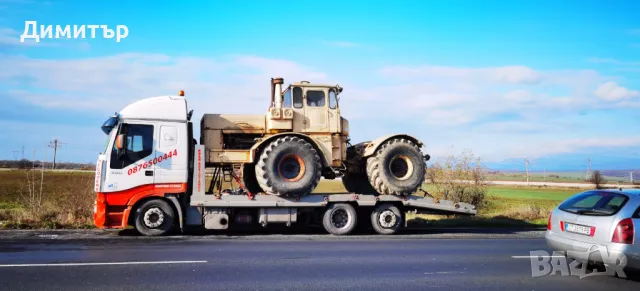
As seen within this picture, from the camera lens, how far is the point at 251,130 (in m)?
13.9

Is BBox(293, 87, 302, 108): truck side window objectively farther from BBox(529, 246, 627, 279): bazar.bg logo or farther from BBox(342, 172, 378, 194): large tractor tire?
BBox(529, 246, 627, 279): bazar.bg logo

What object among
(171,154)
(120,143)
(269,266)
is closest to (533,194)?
(171,154)

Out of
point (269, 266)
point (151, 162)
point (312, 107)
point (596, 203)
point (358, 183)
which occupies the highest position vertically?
point (312, 107)

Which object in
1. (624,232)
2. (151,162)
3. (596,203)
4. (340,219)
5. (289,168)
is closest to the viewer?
(624,232)

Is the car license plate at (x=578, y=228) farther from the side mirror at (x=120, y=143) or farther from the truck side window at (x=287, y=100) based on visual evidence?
the side mirror at (x=120, y=143)

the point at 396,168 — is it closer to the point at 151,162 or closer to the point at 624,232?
the point at 151,162

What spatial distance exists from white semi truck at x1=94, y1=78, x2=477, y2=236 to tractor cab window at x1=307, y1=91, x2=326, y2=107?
27 millimetres

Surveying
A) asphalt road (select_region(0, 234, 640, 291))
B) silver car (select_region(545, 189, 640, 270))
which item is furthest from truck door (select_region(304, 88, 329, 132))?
silver car (select_region(545, 189, 640, 270))

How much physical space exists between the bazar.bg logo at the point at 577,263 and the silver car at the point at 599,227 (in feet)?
0.04

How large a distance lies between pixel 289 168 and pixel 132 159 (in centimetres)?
381

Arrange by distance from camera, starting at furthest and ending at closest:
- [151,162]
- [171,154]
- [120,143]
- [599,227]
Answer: [171,154] < [151,162] < [120,143] < [599,227]

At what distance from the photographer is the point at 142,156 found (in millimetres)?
12742

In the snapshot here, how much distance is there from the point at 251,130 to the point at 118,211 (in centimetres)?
384

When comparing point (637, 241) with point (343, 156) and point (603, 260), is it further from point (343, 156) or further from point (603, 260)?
point (343, 156)
